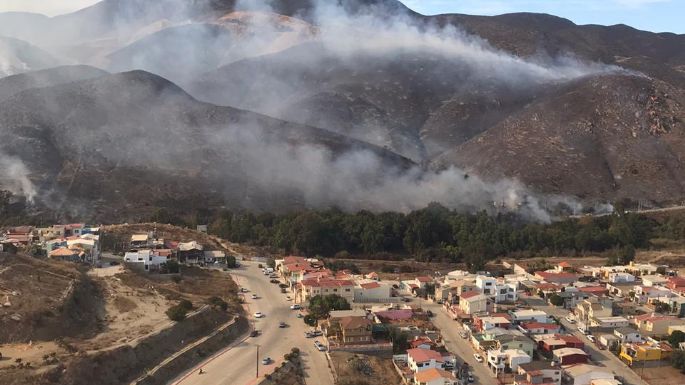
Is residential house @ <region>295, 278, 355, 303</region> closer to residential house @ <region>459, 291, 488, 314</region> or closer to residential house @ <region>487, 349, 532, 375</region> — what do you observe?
residential house @ <region>459, 291, 488, 314</region>

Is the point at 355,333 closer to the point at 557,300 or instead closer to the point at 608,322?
the point at 608,322

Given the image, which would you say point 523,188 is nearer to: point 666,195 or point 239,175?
point 666,195

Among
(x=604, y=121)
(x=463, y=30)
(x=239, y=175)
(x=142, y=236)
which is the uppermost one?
(x=463, y=30)

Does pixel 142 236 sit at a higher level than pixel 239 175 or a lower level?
lower

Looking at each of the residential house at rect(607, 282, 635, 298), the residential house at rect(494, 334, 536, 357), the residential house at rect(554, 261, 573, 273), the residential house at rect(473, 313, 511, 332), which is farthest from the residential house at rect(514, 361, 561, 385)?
the residential house at rect(554, 261, 573, 273)

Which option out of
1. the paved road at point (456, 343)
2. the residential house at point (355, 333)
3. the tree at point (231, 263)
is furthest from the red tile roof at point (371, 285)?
the tree at point (231, 263)

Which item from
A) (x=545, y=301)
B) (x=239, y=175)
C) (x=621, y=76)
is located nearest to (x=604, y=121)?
(x=621, y=76)

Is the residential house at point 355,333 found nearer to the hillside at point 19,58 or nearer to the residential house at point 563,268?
the residential house at point 563,268
